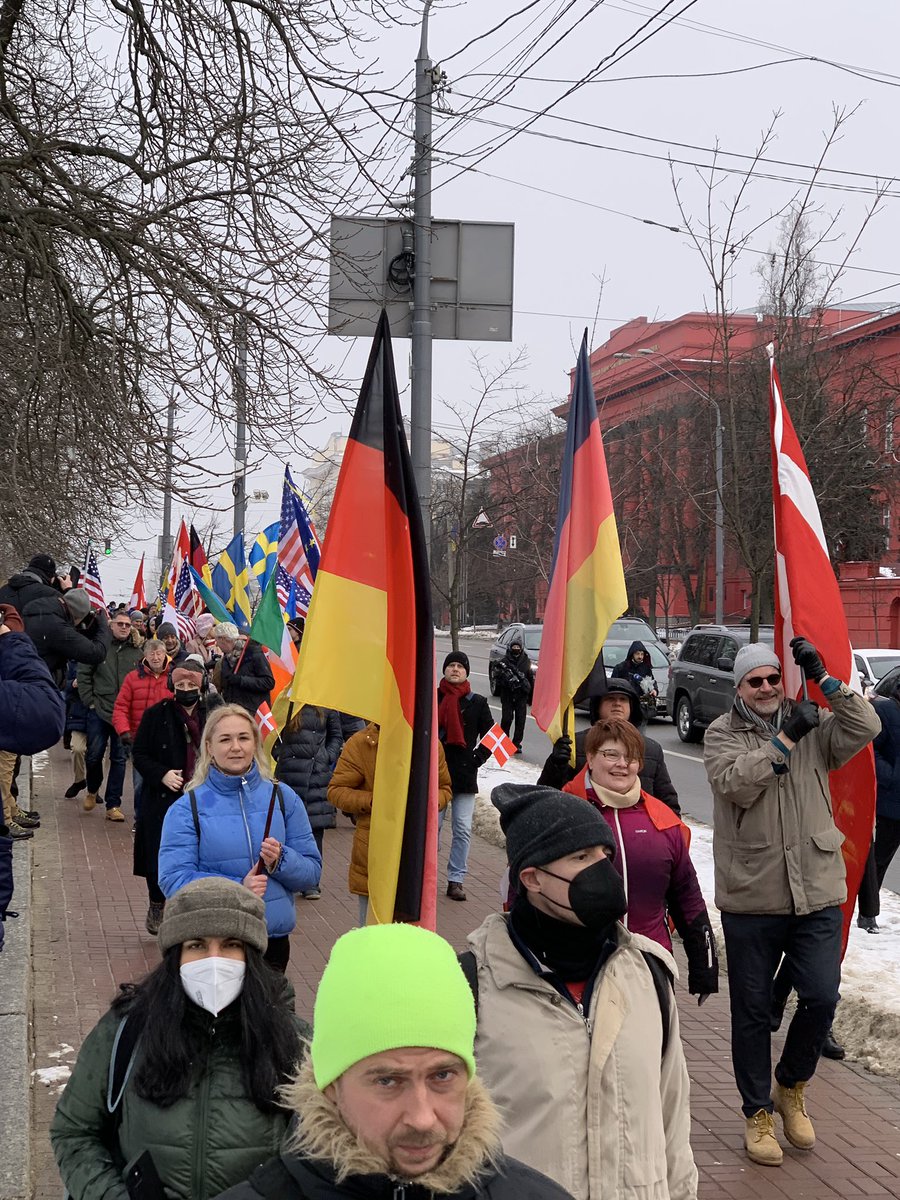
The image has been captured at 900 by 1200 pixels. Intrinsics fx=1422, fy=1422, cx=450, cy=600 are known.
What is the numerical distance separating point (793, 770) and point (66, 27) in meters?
7.03

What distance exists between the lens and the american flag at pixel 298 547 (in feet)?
44.0

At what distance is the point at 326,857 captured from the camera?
12.0 m

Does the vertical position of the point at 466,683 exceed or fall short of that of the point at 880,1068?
it exceeds it

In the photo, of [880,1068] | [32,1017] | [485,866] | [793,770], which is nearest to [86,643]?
[32,1017]

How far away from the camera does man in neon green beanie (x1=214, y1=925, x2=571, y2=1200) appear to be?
1938 millimetres

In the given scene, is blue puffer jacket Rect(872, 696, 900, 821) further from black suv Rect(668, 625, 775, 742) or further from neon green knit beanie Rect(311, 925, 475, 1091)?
black suv Rect(668, 625, 775, 742)

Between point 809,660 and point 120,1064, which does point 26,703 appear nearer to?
point 120,1064

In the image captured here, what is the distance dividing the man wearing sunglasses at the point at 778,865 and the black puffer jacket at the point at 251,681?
7.14 m

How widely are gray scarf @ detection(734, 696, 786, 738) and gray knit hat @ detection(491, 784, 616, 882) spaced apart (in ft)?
7.33

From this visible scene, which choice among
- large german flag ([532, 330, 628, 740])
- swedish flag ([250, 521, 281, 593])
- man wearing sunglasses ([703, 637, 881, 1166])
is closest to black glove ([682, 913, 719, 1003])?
man wearing sunglasses ([703, 637, 881, 1166])

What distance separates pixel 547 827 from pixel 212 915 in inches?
31.0

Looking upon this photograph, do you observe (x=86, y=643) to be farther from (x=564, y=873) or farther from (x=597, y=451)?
(x=564, y=873)

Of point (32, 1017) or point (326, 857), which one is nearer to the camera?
point (32, 1017)

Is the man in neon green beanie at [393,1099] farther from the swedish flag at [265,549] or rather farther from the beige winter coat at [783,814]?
the swedish flag at [265,549]
